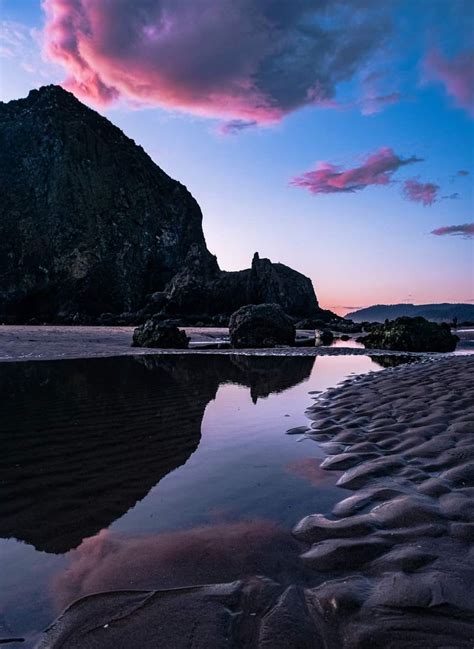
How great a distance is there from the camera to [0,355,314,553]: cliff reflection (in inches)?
127

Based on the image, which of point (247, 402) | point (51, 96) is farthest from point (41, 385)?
point (51, 96)

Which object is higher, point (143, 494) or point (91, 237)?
point (91, 237)

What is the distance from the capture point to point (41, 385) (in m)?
9.04

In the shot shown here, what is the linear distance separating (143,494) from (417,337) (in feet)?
70.2

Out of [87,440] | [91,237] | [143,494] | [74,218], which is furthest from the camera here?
[91,237]

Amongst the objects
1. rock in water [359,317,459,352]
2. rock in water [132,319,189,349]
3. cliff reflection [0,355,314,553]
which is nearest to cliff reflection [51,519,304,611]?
cliff reflection [0,355,314,553]

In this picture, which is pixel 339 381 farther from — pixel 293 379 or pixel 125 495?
pixel 125 495

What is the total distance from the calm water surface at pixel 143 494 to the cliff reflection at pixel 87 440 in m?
0.02

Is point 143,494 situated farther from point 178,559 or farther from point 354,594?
point 354,594

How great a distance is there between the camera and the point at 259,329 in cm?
2483

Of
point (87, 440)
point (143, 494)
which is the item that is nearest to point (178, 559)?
point (143, 494)

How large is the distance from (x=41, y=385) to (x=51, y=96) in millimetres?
122853

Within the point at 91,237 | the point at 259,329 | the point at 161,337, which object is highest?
the point at 91,237

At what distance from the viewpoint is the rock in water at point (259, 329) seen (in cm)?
2466
